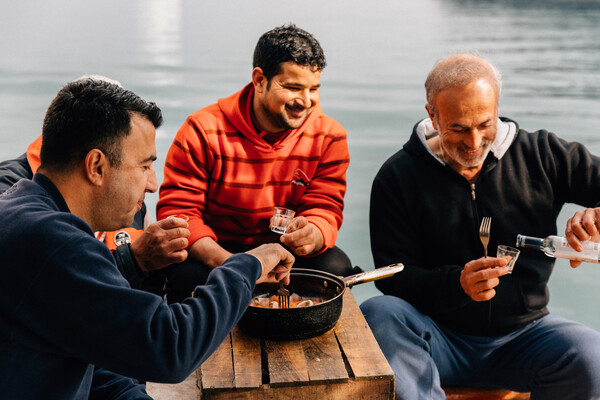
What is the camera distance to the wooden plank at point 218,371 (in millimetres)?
1928

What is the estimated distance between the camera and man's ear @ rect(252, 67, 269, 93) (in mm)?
3043

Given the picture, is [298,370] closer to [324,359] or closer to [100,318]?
[324,359]

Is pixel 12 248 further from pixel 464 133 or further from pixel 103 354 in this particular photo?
pixel 464 133

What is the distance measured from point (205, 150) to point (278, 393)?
1436 millimetres

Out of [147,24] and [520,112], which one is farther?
[147,24]

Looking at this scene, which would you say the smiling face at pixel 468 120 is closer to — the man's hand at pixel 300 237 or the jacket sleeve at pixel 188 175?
the man's hand at pixel 300 237

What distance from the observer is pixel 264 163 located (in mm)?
3119

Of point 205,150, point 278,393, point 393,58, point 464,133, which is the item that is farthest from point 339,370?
point 393,58

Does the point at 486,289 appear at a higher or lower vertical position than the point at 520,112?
higher

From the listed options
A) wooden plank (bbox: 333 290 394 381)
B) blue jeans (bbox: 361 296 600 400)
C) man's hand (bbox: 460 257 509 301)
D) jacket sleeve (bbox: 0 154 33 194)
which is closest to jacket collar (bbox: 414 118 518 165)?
man's hand (bbox: 460 257 509 301)

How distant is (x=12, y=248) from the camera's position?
1.50 metres

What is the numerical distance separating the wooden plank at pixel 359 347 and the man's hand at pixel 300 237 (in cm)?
38

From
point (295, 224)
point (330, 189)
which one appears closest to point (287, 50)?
point (330, 189)

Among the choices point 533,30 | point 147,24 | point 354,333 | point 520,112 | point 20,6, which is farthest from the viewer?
point 20,6
